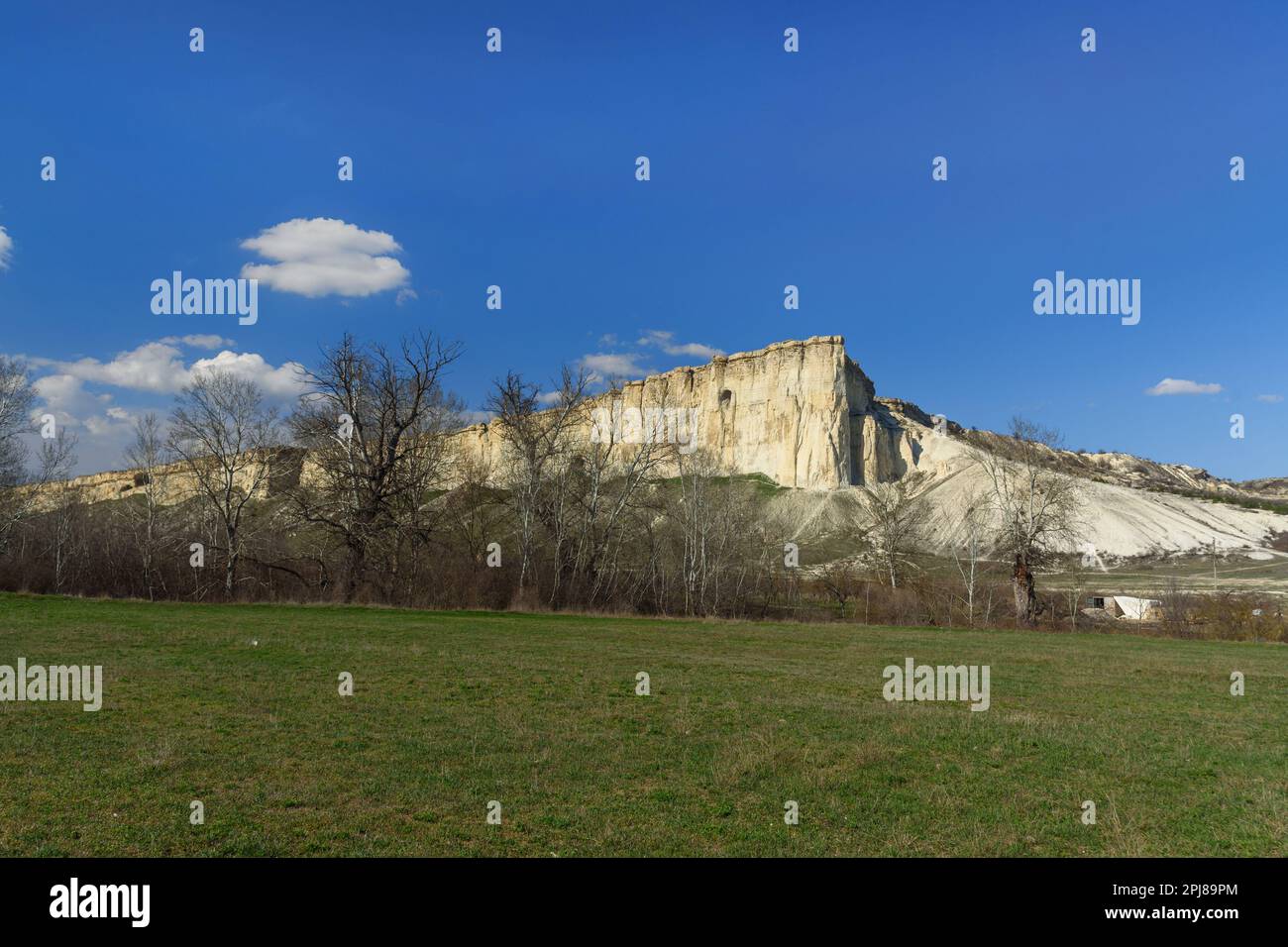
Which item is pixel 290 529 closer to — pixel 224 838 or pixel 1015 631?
pixel 224 838

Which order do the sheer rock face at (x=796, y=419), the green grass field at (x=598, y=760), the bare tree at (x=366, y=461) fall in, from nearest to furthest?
the green grass field at (x=598, y=760) < the bare tree at (x=366, y=461) < the sheer rock face at (x=796, y=419)

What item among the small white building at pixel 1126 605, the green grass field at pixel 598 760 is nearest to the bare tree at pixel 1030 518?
the small white building at pixel 1126 605

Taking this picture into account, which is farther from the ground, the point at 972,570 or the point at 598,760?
the point at 598,760

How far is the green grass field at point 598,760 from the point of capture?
278 inches

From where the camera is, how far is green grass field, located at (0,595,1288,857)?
7070 millimetres

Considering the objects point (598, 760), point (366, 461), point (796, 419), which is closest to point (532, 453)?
point (366, 461)

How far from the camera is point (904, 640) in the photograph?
31.5 m

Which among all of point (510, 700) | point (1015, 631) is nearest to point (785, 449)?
point (1015, 631)

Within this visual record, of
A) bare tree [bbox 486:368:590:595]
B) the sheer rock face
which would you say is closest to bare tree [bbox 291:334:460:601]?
bare tree [bbox 486:368:590:595]

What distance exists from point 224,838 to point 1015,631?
42.1 meters

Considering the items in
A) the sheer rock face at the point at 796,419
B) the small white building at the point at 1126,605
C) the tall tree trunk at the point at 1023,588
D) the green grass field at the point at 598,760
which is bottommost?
the small white building at the point at 1126,605

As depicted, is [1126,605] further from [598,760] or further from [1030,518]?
[598,760]

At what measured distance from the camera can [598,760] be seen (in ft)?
32.2

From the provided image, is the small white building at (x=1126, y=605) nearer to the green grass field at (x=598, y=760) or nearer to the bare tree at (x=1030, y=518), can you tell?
the bare tree at (x=1030, y=518)
